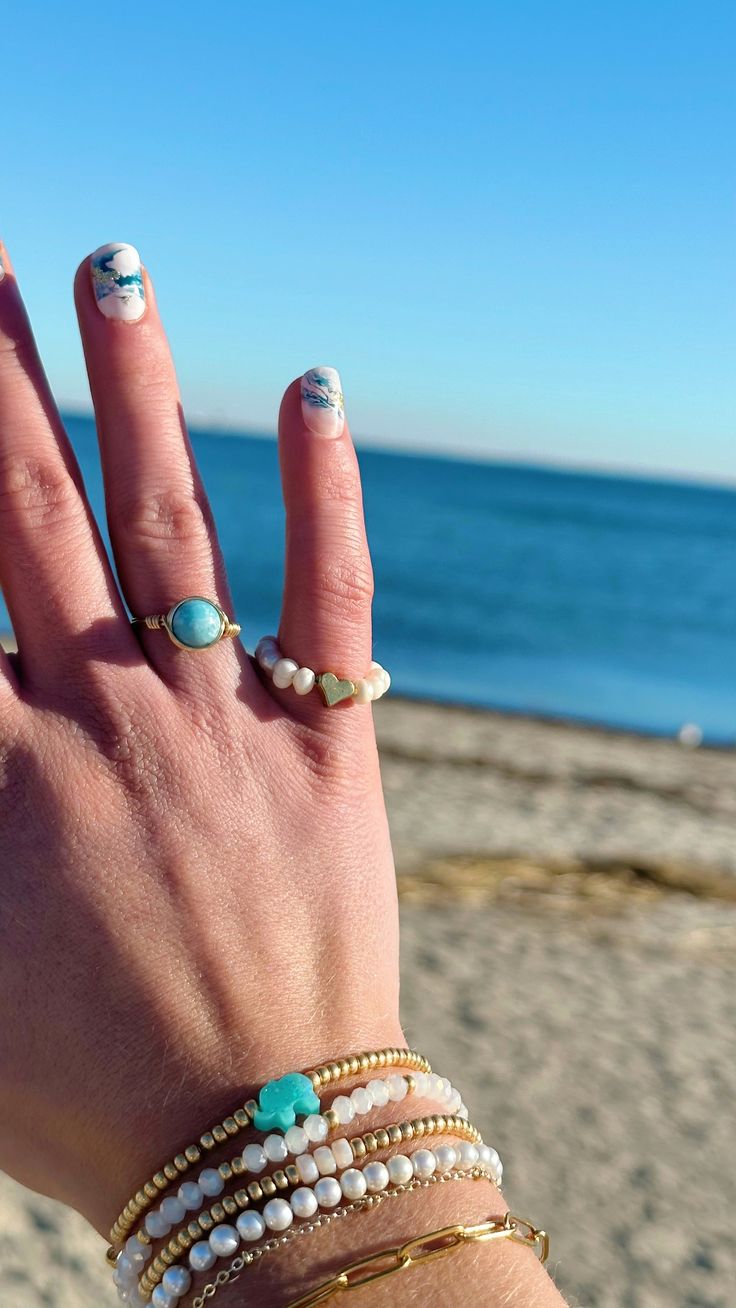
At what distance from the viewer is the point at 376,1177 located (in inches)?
43.4

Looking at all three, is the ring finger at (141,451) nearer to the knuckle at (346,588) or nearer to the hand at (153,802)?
the hand at (153,802)

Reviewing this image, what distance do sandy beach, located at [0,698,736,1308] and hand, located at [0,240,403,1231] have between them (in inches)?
41.9

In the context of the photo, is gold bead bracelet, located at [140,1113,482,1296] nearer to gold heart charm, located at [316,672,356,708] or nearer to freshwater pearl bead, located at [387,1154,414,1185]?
freshwater pearl bead, located at [387,1154,414,1185]

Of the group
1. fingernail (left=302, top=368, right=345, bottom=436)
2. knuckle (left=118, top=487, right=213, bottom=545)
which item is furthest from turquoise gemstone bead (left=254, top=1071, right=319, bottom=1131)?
fingernail (left=302, top=368, right=345, bottom=436)

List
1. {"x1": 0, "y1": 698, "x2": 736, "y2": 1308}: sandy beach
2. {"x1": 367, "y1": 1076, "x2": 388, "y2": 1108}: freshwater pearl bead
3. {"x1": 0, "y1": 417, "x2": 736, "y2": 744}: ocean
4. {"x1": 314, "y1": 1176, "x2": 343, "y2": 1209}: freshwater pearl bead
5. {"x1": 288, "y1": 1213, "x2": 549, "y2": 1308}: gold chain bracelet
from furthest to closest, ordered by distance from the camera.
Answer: {"x1": 0, "y1": 417, "x2": 736, "y2": 744}: ocean, {"x1": 0, "y1": 698, "x2": 736, "y2": 1308}: sandy beach, {"x1": 367, "y1": 1076, "x2": 388, "y2": 1108}: freshwater pearl bead, {"x1": 314, "y1": 1176, "x2": 343, "y2": 1209}: freshwater pearl bead, {"x1": 288, "y1": 1213, "x2": 549, "y2": 1308}: gold chain bracelet

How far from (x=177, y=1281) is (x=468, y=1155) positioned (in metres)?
0.33

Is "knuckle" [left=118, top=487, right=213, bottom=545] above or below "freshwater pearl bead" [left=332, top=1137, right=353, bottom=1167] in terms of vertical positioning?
above

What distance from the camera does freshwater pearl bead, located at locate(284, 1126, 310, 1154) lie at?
111 cm

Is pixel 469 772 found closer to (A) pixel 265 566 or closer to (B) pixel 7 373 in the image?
(B) pixel 7 373

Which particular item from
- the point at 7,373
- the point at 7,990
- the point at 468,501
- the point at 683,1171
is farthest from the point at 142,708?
the point at 468,501

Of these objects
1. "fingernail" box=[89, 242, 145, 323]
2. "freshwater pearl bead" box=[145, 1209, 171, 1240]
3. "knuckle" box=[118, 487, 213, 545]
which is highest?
"fingernail" box=[89, 242, 145, 323]

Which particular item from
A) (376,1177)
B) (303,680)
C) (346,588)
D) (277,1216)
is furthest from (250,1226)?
(346,588)

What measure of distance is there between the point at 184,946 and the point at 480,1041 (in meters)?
2.29

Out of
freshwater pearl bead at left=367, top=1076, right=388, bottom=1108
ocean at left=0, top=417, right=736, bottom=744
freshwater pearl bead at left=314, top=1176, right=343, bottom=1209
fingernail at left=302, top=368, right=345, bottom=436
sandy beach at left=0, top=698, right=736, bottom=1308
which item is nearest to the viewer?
freshwater pearl bead at left=314, top=1176, right=343, bottom=1209
